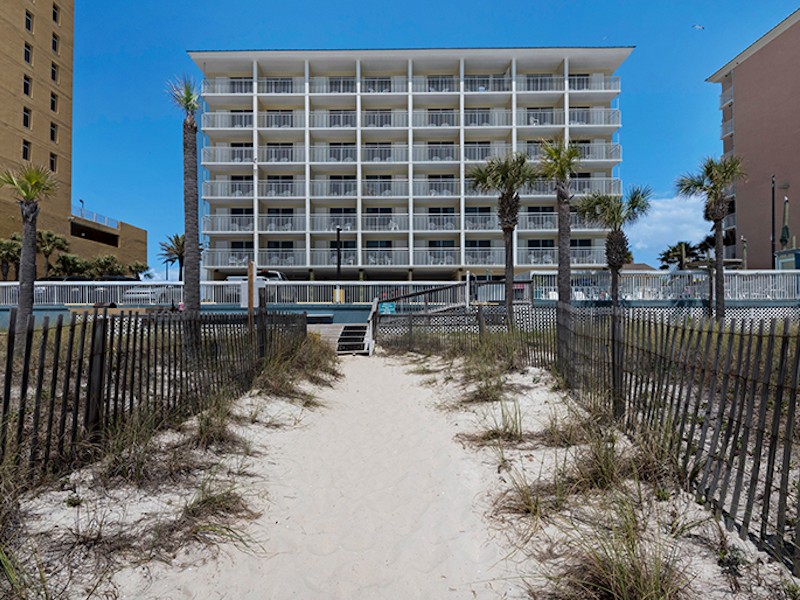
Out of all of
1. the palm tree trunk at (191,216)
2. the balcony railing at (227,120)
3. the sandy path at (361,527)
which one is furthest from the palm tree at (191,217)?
the balcony railing at (227,120)

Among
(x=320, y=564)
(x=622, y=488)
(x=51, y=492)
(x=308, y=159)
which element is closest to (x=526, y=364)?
(x=622, y=488)

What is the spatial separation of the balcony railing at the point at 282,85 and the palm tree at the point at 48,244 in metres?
19.7

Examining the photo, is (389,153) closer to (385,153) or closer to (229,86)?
(385,153)

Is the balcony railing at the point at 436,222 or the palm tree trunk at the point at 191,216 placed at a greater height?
the balcony railing at the point at 436,222

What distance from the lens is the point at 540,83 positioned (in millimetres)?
39469

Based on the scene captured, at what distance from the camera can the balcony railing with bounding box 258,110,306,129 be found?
39.2m

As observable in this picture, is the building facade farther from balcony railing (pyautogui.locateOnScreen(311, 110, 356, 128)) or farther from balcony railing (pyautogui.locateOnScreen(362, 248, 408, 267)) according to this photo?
balcony railing (pyautogui.locateOnScreen(311, 110, 356, 128))

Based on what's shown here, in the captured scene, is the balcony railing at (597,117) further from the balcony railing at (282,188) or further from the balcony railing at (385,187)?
the balcony railing at (282,188)

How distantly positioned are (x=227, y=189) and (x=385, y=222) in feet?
41.1

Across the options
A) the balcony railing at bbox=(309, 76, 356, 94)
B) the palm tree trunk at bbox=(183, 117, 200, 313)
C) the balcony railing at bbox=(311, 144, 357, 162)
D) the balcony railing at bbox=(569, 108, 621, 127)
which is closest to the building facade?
the balcony railing at bbox=(569, 108, 621, 127)

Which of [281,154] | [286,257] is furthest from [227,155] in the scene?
[286,257]

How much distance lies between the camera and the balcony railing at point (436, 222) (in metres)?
38.5

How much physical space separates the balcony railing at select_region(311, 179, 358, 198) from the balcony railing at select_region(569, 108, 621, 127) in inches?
699

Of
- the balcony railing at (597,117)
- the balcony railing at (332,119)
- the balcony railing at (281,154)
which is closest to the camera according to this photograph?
the balcony railing at (597,117)
